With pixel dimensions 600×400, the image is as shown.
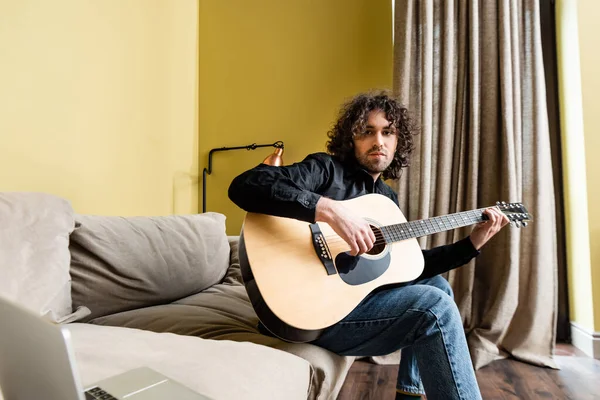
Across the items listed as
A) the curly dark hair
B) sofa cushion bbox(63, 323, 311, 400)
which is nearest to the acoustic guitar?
sofa cushion bbox(63, 323, 311, 400)

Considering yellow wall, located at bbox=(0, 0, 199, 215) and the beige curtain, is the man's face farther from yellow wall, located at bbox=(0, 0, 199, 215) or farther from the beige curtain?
yellow wall, located at bbox=(0, 0, 199, 215)

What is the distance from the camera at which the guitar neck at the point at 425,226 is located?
1.25m

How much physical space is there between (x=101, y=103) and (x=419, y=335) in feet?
4.90

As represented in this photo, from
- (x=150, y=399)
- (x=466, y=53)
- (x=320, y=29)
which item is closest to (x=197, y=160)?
(x=320, y=29)

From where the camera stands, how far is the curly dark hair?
1.54 metres

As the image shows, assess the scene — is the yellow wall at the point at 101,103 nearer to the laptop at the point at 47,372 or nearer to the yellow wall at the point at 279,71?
the yellow wall at the point at 279,71

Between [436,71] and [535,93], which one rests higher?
[436,71]

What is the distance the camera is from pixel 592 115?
78.2 inches

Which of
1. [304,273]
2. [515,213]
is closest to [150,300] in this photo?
[304,273]

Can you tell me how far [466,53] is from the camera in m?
2.09

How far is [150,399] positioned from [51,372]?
113 millimetres

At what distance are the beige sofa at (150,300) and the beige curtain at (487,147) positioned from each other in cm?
110

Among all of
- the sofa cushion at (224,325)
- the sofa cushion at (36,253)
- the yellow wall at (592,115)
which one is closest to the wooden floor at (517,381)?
the yellow wall at (592,115)

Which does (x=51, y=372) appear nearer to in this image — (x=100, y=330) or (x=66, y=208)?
(x=100, y=330)
